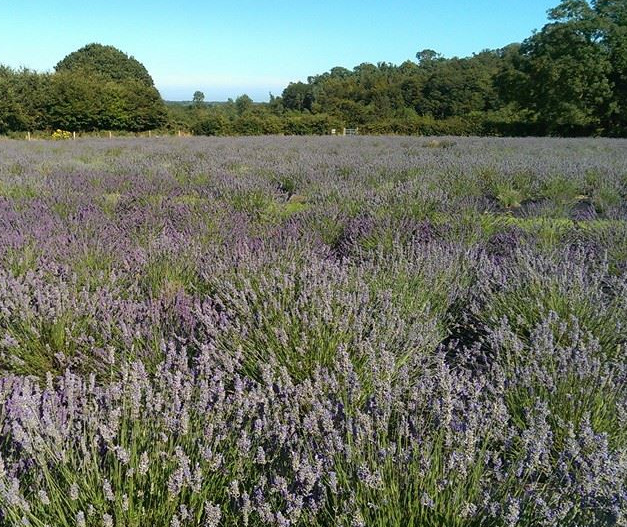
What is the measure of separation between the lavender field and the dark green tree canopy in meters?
65.9

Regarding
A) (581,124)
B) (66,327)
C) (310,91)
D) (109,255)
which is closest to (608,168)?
(109,255)

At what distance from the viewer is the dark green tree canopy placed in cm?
6612

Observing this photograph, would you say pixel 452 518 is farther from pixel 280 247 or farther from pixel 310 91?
pixel 310 91

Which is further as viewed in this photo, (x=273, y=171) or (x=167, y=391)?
(x=273, y=171)

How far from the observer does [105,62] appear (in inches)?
2633

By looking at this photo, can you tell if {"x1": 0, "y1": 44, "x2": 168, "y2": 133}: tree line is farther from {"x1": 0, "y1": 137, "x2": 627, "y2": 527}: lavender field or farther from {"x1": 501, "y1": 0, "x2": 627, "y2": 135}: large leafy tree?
{"x1": 0, "y1": 137, "x2": 627, "y2": 527}: lavender field

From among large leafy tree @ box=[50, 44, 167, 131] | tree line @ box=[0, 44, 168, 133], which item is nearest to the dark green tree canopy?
tree line @ box=[0, 44, 168, 133]

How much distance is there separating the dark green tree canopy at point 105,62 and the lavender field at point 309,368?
65875 mm

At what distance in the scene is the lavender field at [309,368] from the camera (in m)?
1.50

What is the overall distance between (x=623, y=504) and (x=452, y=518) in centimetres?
40

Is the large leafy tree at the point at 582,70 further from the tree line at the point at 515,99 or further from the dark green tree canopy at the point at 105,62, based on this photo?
the dark green tree canopy at the point at 105,62

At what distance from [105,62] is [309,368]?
238ft

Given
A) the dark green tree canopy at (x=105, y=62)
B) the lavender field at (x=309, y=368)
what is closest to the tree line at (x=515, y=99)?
the dark green tree canopy at (x=105, y=62)

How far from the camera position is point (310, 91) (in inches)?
2569
